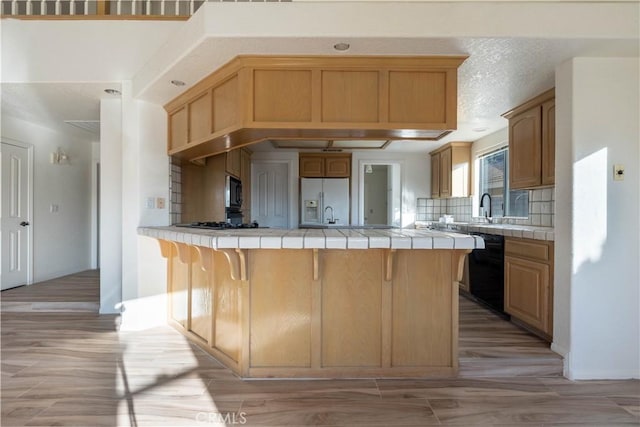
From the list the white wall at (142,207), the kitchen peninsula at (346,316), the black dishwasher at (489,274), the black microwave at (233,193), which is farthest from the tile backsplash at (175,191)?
the black dishwasher at (489,274)

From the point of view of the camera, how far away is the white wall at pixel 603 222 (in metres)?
2.27

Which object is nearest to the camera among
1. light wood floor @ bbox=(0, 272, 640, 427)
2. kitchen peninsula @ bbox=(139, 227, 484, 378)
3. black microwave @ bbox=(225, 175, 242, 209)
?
light wood floor @ bbox=(0, 272, 640, 427)

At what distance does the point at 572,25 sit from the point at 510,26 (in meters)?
0.36

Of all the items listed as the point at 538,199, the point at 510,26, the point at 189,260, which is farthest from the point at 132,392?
the point at 538,199

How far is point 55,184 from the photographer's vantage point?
4.91 meters

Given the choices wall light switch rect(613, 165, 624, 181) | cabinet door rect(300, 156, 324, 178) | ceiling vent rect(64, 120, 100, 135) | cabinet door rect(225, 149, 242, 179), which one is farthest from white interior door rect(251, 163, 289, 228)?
wall light switch rect(613, 165, 624, 181)

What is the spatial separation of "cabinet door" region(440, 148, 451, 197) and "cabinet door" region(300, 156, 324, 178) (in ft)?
6.34

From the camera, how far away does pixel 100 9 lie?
9.61 feet

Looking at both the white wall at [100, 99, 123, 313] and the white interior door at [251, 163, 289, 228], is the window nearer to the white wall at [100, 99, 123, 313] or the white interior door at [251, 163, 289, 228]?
the white interior door at [251, 163, 289, 228]

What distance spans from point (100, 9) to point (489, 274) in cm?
429

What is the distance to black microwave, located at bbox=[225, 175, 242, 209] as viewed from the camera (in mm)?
3997

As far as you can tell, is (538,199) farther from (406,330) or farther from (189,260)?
(189,260)

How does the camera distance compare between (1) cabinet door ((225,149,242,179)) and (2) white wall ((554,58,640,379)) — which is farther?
(1) cabinet door ((225,149,242,179))

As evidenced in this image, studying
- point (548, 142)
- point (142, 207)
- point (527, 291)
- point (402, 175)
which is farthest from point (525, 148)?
point (142, 207)
